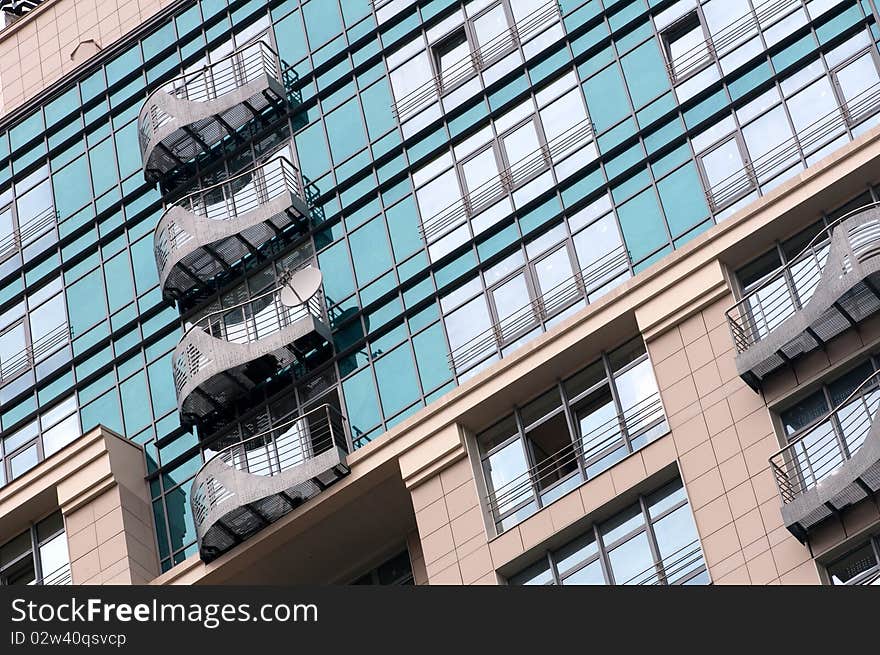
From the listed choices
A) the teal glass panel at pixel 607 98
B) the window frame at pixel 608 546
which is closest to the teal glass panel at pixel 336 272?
the teal glass panel at pixel 607 98

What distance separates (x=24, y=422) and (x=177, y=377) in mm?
5283

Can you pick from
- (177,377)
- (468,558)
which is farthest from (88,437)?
(468,558)

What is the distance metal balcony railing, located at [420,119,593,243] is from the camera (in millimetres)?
50031

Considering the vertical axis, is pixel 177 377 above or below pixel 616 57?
below

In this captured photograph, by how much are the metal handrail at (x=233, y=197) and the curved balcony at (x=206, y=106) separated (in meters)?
1.51

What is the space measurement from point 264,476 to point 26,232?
13519 mm

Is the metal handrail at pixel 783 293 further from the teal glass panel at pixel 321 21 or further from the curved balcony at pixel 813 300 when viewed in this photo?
the teal glass panel at pixel 321 21

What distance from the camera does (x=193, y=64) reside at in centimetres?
5828

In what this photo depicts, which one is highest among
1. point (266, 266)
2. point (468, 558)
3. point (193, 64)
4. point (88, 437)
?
point (193, 64)

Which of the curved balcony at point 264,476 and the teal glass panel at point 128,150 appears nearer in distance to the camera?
the curved balcony at point 264,476

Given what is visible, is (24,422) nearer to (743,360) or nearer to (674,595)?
(743,360)

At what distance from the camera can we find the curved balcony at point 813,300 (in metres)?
42.8

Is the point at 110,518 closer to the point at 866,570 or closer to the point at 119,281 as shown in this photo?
the point at 119,281

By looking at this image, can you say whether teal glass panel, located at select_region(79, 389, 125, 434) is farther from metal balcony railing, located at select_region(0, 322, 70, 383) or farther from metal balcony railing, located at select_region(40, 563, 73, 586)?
metal balcony railing, located at select_region(40, 563, 73, 586)
